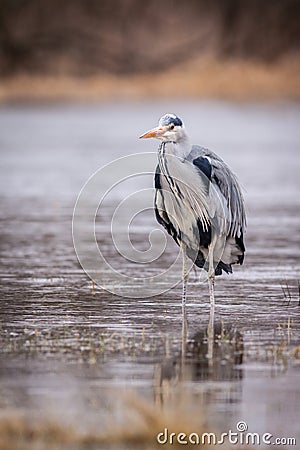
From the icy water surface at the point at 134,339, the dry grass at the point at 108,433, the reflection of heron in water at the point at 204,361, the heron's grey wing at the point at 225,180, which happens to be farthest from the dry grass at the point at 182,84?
the dry grass at the point at 108,433

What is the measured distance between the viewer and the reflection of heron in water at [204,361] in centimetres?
728

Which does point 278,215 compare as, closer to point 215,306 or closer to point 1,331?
point 215,306

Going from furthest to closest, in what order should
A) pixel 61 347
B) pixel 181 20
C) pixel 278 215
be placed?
pixel 181 20 < pixel 278 215 < pixel 61 347

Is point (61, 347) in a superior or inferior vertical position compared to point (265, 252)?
inferior

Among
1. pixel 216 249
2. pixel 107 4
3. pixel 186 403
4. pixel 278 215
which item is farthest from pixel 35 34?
pixel 186 403

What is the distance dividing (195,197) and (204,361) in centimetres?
196

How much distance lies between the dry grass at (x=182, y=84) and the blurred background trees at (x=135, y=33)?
63 cm

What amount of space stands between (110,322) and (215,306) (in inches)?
40.7

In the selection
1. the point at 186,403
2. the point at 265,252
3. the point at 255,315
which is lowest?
the point at 186,403

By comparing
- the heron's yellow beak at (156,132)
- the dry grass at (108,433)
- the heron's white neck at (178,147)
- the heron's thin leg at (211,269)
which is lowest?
the dry grass at (108,433)

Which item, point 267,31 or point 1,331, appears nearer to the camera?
point 1,331

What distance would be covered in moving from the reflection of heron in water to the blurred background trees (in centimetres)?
3980

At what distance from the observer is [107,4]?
182 ft

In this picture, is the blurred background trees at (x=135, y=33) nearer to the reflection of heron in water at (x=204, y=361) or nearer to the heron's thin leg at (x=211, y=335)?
the heron's thin leg at (x=211, y=335)
